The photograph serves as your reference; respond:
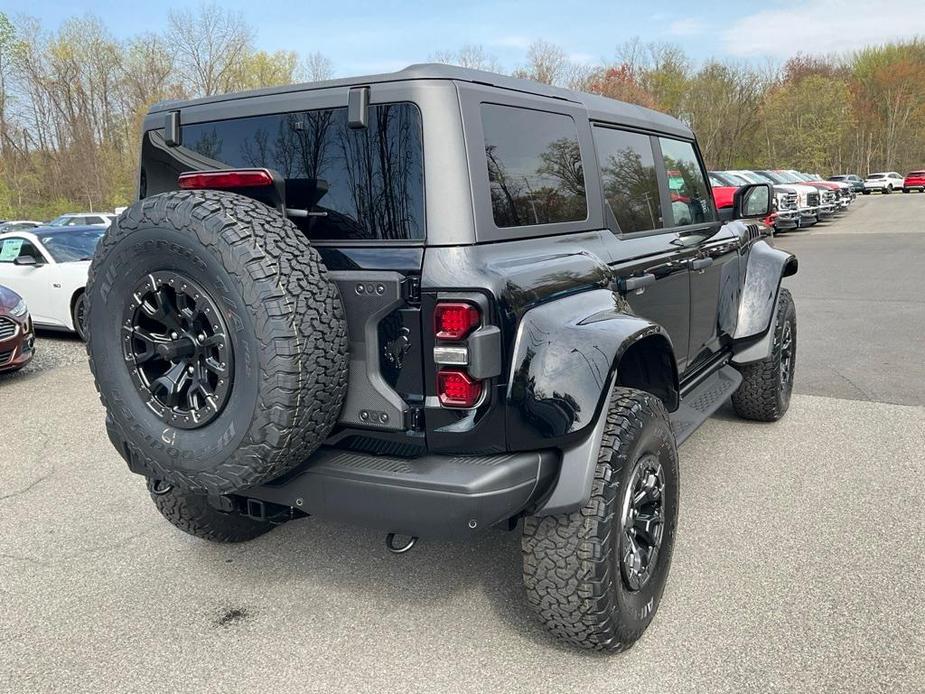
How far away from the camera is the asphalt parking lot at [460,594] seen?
2.58 meters

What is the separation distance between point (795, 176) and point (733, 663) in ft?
A: 101

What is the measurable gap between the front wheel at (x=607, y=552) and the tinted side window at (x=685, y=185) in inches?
65.7

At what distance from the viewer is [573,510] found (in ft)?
8.04

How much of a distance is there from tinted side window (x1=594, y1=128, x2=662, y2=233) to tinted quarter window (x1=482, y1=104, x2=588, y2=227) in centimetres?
27

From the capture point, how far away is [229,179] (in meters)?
2.58

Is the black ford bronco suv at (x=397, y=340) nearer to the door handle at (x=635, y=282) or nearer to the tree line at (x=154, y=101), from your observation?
the door handle at (x=635, y=282)

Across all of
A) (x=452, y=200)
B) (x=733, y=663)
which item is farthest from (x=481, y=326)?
(x=733, y=663)

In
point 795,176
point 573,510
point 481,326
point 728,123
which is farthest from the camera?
point 728,123

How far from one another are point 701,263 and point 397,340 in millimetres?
2207

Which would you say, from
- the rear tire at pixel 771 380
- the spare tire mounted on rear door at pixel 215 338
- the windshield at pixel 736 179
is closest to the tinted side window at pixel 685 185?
the rear tire at pixel 771 380

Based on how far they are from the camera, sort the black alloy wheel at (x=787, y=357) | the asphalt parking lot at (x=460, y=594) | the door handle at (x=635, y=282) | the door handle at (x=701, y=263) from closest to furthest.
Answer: the asphalt parking lot at (x=460, y=594), the door handle at (x=635, y=282), the door handle at (x=701, y=263), the black alloy wheel at (x=787, y=357)

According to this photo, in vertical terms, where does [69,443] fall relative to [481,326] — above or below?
below

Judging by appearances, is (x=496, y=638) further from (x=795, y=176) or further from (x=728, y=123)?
(x=728, y=123)

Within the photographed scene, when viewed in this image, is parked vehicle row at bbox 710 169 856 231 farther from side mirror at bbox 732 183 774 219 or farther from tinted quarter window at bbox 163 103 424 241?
tinted quarter window at bbox 163 103 424 241
